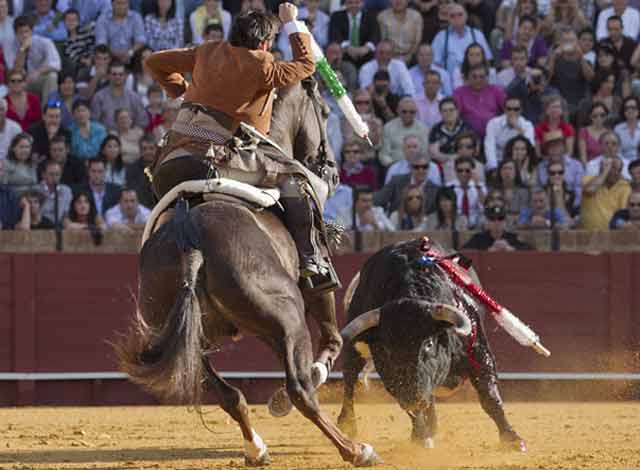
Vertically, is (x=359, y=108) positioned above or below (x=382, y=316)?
above

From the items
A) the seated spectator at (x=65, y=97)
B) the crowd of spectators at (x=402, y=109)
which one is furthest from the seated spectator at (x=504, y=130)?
the seated spectator at (x=65, y=97)

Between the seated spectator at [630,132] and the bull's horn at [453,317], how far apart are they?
4.37 metres

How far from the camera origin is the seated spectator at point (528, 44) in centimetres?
1065

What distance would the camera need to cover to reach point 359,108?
32.7 feet

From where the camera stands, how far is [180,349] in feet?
16.4

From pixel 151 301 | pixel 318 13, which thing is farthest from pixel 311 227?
pixel 318 13

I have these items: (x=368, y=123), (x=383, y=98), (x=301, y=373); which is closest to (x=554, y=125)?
(x=383, y=98)

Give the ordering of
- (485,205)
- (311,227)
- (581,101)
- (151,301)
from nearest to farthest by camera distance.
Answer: (151,301) → (311,227) → (485,205) → (581,101)

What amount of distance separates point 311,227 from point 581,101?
5.36 metres

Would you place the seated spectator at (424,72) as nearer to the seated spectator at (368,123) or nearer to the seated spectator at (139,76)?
the seated spectator at (368,123)

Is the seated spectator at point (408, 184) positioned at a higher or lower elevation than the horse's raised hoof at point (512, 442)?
higher

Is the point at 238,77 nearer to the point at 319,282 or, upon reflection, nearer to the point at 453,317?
the point at 319,282

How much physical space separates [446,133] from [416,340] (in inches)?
163

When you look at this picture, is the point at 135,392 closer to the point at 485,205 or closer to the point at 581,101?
the point at 485,205
